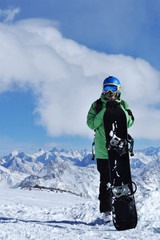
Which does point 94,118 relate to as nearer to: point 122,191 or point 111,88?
point 111,88

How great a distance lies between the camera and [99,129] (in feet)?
19.6

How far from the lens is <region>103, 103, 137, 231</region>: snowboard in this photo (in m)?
5.06

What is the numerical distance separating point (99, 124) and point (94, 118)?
0.73 ft

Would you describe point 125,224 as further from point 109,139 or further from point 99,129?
point 99,129

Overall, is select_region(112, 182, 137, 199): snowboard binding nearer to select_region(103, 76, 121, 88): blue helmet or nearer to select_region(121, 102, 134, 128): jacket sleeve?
select_region(121, 102, 134, 128): jacket sleeve

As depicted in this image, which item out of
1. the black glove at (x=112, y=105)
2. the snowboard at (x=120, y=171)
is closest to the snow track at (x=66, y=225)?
the snowboard at (x=120, y=171)

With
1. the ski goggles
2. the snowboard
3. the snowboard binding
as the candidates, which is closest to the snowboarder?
the ski goggles

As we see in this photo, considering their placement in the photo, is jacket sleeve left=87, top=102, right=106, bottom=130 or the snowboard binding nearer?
the snowboard binding

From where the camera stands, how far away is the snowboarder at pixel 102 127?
589cm

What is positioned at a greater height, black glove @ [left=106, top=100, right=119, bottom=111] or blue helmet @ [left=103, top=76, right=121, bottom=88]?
blue helmet @ [left=103, top=76, right=121, bottom=88]

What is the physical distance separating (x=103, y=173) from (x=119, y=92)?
76.1 inches

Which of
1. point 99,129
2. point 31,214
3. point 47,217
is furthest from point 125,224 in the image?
point 31,214

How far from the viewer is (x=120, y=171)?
534 cm

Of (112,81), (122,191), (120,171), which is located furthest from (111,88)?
(122,191)
